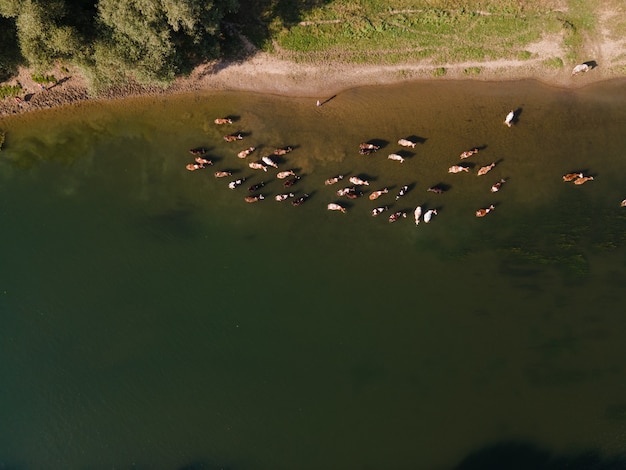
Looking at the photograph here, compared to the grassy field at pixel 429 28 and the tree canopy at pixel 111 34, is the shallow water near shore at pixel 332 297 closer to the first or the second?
the grassy field at pixel 429 28

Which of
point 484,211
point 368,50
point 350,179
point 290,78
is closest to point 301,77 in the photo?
point 290,78

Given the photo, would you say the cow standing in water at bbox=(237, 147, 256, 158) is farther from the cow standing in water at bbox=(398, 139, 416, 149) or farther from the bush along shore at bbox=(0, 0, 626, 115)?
the cow standing in water at bbox=(398, 139, 416, 149)

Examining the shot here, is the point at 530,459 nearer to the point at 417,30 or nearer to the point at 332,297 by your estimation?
the point at 332,297

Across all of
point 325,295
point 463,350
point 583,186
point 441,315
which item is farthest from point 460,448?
point 583,186

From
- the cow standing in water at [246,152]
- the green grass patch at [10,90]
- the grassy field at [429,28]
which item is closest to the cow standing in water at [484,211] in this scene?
the grassy field at [429,28]

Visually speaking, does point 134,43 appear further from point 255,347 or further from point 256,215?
point 255,347

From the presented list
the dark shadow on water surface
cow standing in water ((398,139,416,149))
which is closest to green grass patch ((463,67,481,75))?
cow standing in water ((398,139,416,149))
